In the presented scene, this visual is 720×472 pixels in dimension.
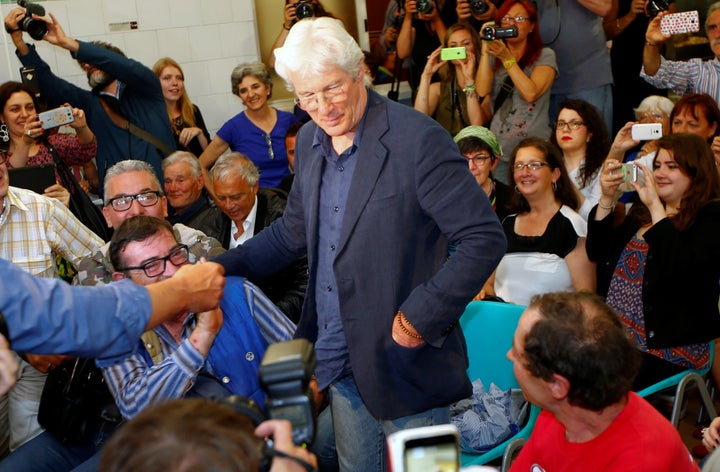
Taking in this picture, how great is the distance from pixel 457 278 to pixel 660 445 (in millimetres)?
590

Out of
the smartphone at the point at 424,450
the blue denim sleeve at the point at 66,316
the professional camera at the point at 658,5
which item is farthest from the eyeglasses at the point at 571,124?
the smartphone at the point at 424,450

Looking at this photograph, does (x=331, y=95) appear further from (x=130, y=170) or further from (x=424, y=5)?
(x=424, y=5)

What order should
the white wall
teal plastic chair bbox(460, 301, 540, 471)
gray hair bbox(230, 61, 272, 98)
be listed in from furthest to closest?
the white wall, gray hair bbox(230, 61, 272, 98), teal plastic chair bbox(460, 301, 540, 471)

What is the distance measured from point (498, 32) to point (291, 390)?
403cm

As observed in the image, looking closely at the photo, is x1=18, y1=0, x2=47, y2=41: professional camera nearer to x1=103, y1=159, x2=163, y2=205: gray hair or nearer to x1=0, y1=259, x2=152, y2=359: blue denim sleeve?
x1=103, y1=159, x2=163, y2=205: gray hair

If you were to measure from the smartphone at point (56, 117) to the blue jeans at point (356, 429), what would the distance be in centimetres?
265

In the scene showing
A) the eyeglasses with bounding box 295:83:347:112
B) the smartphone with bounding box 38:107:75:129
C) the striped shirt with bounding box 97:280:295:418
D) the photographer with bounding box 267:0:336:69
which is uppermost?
the photographer with bounding box 267:0:336:69

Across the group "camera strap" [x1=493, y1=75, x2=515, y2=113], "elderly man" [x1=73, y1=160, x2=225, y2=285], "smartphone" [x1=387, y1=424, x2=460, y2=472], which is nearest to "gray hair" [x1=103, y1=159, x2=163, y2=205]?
"elderly man" [x1=73, y1=160, x2=225, y2=285]

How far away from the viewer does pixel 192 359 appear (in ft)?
7.63

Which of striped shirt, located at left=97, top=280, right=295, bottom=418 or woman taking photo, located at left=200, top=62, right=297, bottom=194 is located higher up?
woman taking photo, located at left=200, top=62, right=297, bottom=194

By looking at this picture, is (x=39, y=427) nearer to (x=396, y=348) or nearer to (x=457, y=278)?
(x=396, y=348)

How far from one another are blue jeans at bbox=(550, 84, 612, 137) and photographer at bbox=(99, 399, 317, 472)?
14.5 ft

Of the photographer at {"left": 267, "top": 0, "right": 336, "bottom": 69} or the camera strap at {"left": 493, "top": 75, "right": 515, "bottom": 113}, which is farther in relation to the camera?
the photographer at {"left": 267, "top": 0, "right": 336, "bottom": 69}

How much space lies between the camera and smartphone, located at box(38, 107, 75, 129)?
4348 mm
